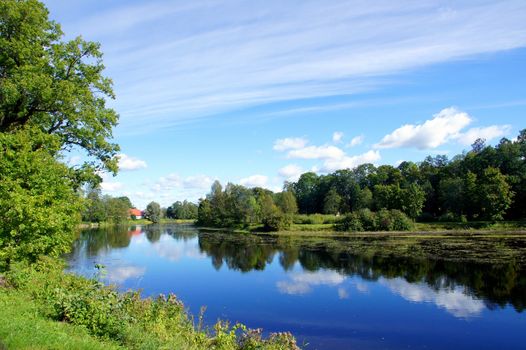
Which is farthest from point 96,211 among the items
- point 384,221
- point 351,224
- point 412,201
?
point 412,201

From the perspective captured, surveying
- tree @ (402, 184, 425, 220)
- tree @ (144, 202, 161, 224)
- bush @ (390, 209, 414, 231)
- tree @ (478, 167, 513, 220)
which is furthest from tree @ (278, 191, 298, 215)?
tree @ (144, 202, 161, 224)

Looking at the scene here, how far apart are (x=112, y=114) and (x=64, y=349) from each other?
17183 mm

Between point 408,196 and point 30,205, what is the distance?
226 ft

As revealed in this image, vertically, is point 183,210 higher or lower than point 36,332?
higher

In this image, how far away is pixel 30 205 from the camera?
14.1 meters

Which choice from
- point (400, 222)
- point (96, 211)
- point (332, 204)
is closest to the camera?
point (400, 222)

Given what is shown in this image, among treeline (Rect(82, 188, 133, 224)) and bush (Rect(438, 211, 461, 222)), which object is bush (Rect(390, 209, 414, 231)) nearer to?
bush (Rect(438, 211, 461, 222))

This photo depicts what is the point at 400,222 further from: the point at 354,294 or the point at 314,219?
the point at 354,294

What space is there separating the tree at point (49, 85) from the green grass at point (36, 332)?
36.0 feet

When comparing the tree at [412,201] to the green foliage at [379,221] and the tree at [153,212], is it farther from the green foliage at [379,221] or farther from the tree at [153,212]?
the tree at [153,212]

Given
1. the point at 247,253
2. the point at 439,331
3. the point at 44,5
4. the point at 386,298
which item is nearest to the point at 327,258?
the point at 247,253

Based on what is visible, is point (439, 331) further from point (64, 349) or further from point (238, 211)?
point (238, 211)

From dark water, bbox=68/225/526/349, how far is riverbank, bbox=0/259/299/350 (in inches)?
192

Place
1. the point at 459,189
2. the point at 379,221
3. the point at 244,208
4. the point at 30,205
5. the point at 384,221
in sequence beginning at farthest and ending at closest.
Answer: the point at 244,208 < the point at 459,189 < the point at 379,221 < the point at 384,221 < the point at 30,205
